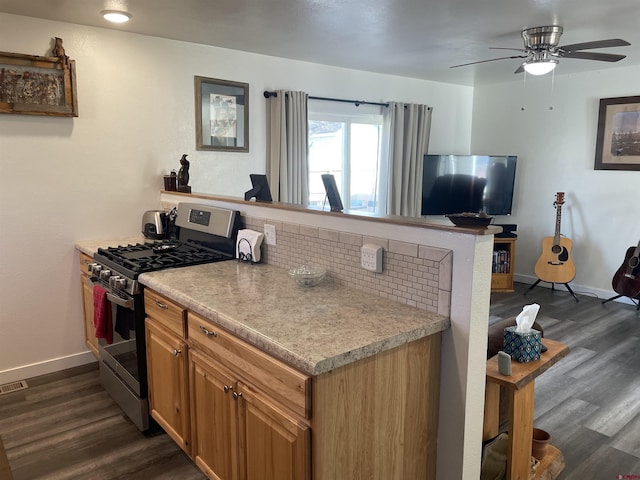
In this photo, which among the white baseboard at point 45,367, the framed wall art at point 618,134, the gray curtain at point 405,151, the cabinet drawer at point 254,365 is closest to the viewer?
the cabinet drawer at point 254,365

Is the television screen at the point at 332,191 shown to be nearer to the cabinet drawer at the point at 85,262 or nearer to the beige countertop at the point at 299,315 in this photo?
the beige countertop at the point at 299,315

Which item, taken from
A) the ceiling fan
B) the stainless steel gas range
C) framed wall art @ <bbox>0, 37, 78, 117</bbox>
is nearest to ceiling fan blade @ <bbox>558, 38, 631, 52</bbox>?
the ceiling fan

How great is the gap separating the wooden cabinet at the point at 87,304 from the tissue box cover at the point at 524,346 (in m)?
2.55

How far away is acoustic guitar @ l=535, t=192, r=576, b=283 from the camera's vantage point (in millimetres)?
4969

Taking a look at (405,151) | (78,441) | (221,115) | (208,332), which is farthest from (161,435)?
(405,151)

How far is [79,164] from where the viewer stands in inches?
127

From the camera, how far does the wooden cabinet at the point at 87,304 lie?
3.15 metres

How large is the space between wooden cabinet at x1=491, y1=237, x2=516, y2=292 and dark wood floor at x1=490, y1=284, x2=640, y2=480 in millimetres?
461

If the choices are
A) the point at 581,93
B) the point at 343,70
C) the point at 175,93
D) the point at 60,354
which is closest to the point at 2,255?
the point at 60,354

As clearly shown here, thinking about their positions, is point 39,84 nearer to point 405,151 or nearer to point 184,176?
point 184,176

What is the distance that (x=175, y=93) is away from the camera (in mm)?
3568

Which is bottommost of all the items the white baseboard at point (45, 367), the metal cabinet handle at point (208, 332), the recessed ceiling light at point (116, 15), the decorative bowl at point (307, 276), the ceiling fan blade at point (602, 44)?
the white baseboard at point (45, 367)

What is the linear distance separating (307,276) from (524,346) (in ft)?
3.10

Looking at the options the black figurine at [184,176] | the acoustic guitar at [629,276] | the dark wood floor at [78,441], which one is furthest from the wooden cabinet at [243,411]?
the acoustic guitar at [629,276]
